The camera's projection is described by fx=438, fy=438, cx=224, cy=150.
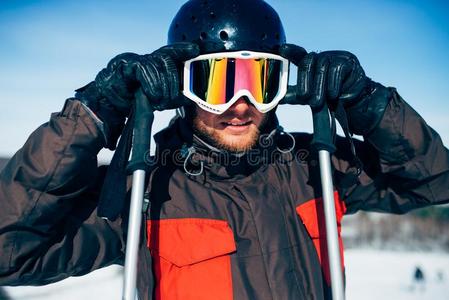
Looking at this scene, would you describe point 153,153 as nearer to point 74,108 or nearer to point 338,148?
point 74,108

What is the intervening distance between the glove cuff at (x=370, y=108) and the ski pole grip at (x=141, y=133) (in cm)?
98

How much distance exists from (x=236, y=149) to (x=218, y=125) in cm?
17

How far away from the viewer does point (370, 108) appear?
2.10m

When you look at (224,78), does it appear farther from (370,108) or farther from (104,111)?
(370,108)

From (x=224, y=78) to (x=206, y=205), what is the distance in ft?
2.02

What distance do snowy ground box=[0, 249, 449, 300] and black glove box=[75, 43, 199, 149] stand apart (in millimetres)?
5797

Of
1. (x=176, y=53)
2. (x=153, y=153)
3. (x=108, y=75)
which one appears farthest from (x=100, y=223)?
(x=176, y=53)

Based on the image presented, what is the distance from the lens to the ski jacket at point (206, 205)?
1779 mm

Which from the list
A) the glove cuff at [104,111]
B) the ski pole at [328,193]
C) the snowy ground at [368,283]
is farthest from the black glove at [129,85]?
the snowy ground at [368,283]

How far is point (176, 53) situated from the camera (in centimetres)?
195

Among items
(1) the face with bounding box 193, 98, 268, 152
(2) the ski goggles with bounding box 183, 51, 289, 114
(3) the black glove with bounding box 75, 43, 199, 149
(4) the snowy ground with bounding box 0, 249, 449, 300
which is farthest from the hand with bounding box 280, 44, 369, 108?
(4) the snowy ground with bounding box 0, 249, 449, 300

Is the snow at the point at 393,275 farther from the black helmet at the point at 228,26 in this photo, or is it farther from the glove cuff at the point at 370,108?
the black helmet at the point at 228,26

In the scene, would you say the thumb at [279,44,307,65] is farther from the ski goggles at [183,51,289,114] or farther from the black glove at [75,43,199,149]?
the black glove at [75,43,199,149]

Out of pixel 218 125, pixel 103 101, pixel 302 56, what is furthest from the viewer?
pixel 218 125
